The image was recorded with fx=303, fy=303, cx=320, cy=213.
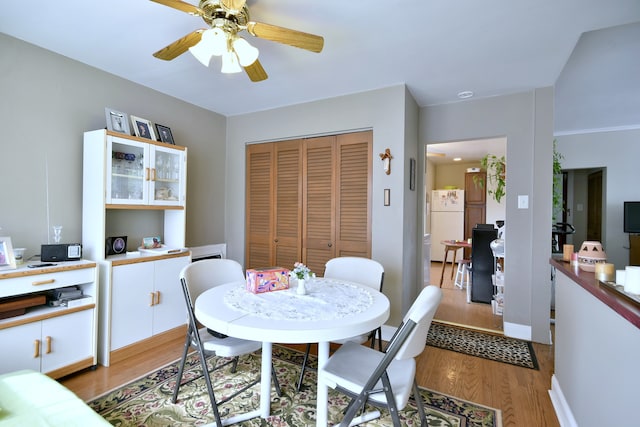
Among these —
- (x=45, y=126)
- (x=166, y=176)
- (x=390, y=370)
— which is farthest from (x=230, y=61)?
(x=390, y=370)

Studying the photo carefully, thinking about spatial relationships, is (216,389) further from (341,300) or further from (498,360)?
(498,360)

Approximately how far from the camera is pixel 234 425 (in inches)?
68.5

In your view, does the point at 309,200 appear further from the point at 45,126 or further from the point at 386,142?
the point at 45,126

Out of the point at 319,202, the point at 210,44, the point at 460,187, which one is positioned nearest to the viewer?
the point at 210,44

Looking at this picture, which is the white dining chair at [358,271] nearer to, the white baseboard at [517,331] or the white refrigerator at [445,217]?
the white baseboard at [517,331]

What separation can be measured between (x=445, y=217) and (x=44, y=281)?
7.27m

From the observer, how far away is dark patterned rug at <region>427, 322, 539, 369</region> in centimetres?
261

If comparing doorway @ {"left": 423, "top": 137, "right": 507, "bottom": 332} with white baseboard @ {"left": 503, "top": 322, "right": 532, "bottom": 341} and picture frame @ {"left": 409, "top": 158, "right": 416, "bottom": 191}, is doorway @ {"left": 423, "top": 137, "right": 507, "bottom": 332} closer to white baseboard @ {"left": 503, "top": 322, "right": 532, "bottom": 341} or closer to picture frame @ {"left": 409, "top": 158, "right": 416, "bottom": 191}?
white baseboard @ {"left": 503, "top": 322, "right": 532, "bottom": 341}

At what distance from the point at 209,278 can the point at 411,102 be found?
2587 millimetres

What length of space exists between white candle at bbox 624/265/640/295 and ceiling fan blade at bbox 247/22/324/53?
69.5 inches

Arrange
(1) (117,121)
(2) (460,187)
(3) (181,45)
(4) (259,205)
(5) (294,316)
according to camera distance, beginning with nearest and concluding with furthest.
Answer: (5) (294,316), (3) (181,45), (1) (117,121), (4) (259,205), (2) (460,187)

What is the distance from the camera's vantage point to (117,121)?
8.57 ft

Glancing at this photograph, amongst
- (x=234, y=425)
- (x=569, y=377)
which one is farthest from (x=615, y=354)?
(x=234, y=425)

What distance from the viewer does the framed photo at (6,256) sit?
203 cm
